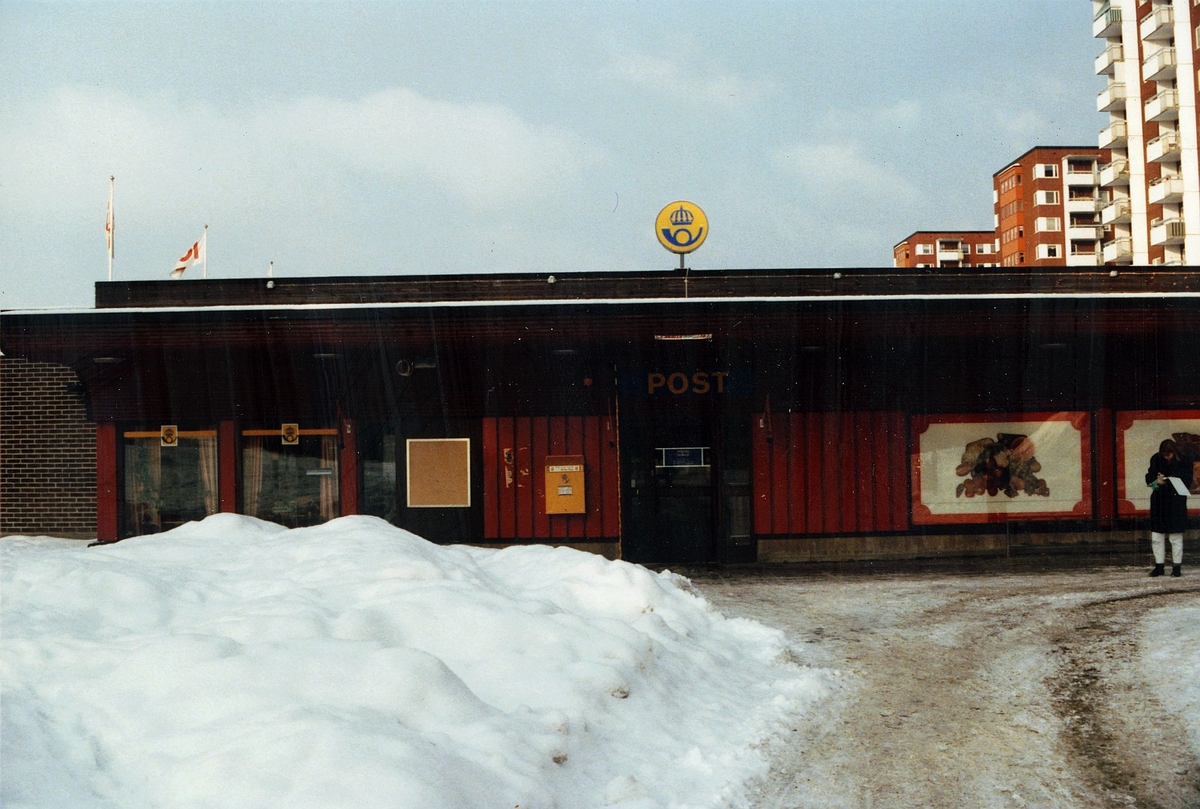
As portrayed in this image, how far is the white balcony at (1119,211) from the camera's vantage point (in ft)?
206

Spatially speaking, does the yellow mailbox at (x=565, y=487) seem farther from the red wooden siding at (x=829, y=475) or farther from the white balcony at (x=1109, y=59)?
the white balcony at (x=1109, y=59)

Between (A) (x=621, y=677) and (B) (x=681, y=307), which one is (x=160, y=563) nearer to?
(A) (x=621, y=677)

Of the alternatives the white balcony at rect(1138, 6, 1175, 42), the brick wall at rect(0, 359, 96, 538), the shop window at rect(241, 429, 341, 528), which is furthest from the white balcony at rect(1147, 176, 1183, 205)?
the brick wall at rect(0, 359, 96, 538)

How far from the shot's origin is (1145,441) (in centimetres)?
1570

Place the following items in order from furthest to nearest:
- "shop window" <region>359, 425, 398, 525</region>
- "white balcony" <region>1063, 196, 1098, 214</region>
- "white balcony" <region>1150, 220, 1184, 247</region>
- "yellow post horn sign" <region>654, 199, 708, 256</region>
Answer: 1. "white balcony" <region>1063, 196, 1098, 214</region>
2. "white balcony" <region>1150, 220, 1184, 247</region>
3. "yellow post horn sign" <region>654, 199, 708, 256</region>
4. "shop window" <region>359, 425, 398, 525</region>

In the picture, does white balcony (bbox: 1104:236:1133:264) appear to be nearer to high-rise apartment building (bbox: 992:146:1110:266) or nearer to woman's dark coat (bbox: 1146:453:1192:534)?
high-rise apartment building (bbox: 992:146:1110:266)

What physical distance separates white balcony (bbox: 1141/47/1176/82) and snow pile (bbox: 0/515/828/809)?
204 feet

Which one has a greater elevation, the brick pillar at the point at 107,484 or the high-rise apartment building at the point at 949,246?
→ the high-rise apartment building at the point at 949,246

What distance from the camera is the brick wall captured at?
1872 cm

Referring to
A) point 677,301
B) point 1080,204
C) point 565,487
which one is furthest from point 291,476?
point 1080,204

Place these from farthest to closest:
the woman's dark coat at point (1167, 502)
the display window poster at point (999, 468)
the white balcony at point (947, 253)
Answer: the white balcony at point (947, 253) → the display window poster at point (999, 468) → the woman's dark coat at point (1167, 502)

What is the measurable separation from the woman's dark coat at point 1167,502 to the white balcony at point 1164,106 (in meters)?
53.8

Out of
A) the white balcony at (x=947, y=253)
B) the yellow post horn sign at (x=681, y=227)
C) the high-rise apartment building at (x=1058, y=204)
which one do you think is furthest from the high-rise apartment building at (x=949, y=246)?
the yellow post horn sign at (x=681, y=227)

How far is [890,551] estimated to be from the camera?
15.6 metres
